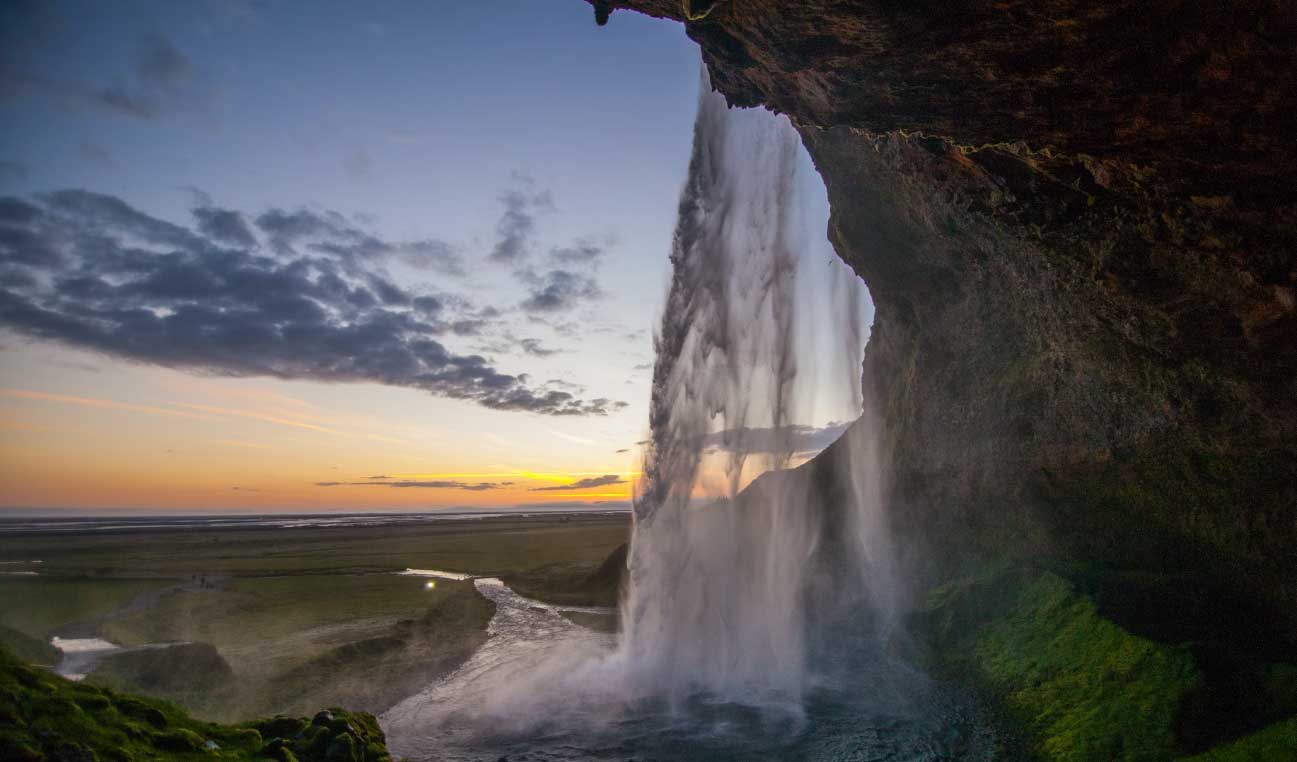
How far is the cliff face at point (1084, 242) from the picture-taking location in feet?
23.9

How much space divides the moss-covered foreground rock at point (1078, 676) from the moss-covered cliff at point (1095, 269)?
5.0 inches

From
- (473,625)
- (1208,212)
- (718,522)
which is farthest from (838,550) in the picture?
(1208,212)

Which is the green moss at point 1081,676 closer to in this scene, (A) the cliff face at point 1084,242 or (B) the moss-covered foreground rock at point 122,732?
(A) the cliff face at point 1084,242

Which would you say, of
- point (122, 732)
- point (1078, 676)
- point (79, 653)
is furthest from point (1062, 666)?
point (79, 653)

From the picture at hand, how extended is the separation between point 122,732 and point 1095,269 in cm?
1669

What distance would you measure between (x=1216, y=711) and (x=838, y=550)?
19444 mm

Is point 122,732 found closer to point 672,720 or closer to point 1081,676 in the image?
point 672,720

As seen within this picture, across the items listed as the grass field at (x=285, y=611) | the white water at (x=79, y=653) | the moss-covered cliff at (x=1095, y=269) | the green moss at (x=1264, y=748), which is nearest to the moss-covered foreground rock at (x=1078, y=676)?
the green moss at (x=1264, y=748)

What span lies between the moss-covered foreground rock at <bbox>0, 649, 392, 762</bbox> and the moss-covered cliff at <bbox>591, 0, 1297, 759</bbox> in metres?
10.4

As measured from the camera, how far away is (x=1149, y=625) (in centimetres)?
1340

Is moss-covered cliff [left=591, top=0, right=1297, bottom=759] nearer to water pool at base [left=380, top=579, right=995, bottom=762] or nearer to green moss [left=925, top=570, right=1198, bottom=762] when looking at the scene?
green moss [left=925, top=570, right=1198, bottom=762]

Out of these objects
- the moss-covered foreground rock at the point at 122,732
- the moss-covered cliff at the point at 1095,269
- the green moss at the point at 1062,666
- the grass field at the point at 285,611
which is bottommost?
the grass field at the point at 285,611

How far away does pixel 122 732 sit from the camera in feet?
18.6

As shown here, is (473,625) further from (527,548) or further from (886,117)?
(527,548)
